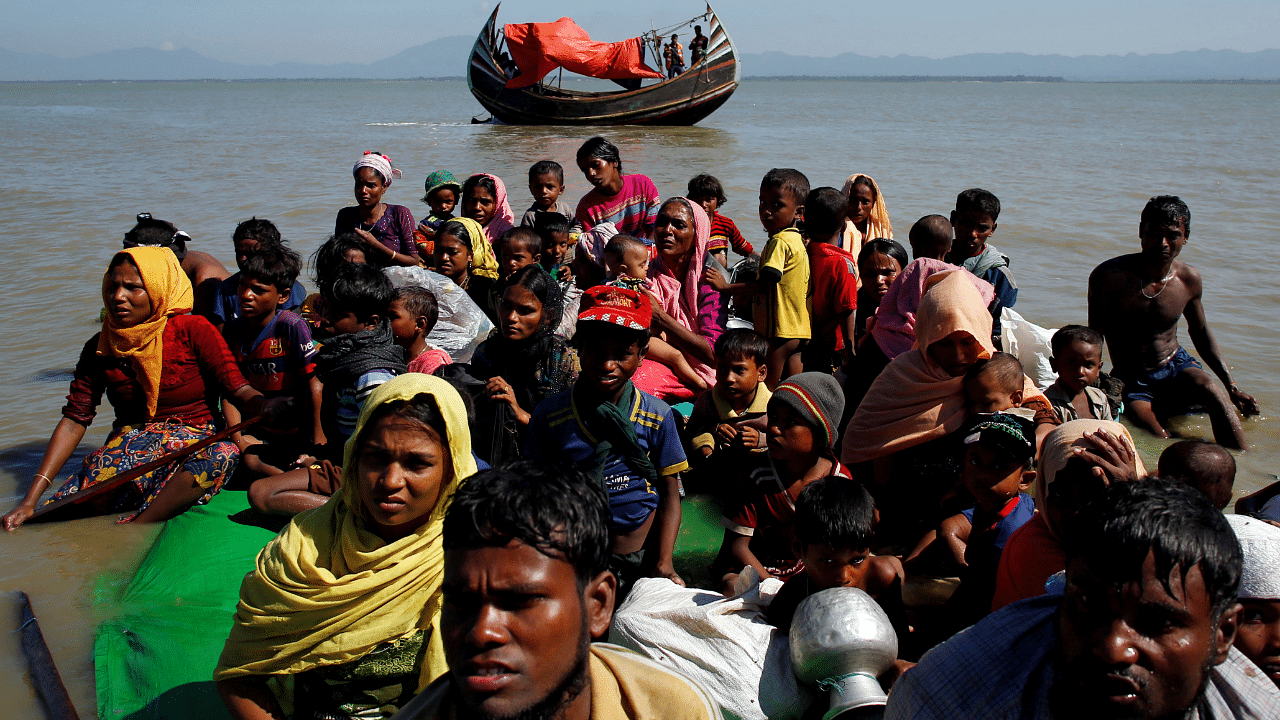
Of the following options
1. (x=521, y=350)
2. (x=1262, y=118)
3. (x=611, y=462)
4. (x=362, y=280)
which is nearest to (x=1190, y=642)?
(x=611, y=462)

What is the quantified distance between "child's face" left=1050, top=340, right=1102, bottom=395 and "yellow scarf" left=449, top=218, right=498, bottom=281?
3.19 meters

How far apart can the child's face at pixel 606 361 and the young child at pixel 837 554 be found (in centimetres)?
82

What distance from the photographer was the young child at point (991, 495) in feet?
8.76

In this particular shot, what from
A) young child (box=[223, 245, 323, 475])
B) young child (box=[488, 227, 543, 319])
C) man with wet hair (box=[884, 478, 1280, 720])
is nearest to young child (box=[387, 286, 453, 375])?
young child (box=[223, 245, 323, 475])

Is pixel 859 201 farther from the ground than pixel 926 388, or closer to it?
farther from the ground

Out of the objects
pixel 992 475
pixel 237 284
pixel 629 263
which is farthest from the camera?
pixel 237 284

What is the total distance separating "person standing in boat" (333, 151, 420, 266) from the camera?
592cm

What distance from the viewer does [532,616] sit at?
134 centimetres

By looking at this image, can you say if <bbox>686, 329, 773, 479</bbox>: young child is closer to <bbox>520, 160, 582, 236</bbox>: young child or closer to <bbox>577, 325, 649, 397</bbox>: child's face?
<bbox>577, 325, 649, 397</bbox>: child's face

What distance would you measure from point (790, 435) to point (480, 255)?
2.91m


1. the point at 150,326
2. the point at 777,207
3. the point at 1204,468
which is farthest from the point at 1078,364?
the point at 150,326

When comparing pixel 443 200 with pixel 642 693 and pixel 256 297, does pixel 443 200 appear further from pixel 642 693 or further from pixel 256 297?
pixel 642 693

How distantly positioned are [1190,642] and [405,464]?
5.29 ft

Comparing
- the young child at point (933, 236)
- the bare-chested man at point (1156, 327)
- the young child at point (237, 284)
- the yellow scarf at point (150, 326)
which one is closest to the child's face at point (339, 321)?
the yellow scarf at point (150, 326)
